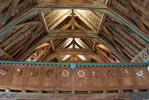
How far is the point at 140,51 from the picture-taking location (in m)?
7.91

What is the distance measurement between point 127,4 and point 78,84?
12.8 feet

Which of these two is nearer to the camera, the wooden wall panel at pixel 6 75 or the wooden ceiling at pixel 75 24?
the wooden wall panel at pixel 6 75

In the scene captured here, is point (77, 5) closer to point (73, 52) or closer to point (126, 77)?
point (126, 77)

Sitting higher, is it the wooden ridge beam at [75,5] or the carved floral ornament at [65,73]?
the wooden ridge beam at [75,5]

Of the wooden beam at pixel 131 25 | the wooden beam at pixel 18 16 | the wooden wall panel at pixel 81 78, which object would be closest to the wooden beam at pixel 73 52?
the wooden beam at pixel 131 25

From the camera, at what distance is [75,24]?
11.5 m

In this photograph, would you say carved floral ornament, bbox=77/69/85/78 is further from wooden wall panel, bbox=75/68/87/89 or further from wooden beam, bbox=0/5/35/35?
wooden beam, bbox=0/5/35/35

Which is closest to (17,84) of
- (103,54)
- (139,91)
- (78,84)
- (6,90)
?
(6,90)

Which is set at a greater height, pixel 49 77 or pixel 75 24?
pixel 75 24

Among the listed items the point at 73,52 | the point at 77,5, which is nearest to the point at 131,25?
the point at 77,5

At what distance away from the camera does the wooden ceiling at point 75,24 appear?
21.9ft

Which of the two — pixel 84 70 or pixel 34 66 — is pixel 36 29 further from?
pixel 84 70

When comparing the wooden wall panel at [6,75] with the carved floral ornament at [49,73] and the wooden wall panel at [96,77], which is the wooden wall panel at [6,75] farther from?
the wooden wall panel at [96,77]

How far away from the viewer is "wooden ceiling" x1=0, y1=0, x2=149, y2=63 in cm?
666
